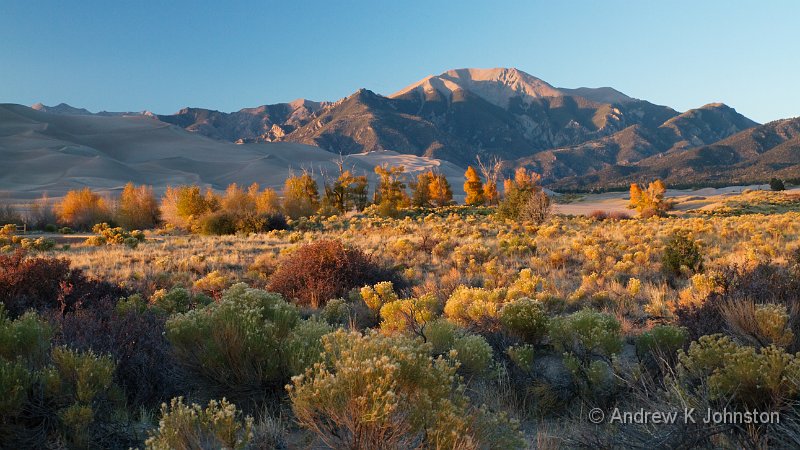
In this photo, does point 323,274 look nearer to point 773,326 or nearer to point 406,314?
point 406,314

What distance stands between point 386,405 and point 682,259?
439 inches

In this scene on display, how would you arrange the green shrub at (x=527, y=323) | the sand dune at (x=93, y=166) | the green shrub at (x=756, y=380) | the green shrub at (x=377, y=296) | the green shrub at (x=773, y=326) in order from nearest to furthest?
the green shrub at (x=756, y=380) < the green shrub at (x=773, y=326) < the green shrub at (x=527, y=323) < the green shrub at (x=377, y=296) < the sand dune at (x=93, y=166)

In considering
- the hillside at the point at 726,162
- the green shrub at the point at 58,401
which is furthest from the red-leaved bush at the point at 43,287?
the hillside at the point at 726,162

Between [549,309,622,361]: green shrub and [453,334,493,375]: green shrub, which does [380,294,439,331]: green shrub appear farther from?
[549,309,622,361]: green shrub

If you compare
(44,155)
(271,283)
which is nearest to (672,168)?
(271,283)

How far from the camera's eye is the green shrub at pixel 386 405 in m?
2.78

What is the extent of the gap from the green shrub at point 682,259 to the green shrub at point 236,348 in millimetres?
9890

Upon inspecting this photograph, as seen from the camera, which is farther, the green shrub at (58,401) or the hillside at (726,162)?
the hillside at (726,162)

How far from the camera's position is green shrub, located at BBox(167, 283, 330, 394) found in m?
4.49

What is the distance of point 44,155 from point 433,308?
605 ft

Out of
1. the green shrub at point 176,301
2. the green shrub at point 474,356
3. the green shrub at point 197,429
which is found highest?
the green shrub at point 197,429

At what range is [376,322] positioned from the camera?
27.3ft

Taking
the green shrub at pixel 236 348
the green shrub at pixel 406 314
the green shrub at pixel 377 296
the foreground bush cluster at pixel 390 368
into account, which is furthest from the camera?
the green shrub at pixel 377 296

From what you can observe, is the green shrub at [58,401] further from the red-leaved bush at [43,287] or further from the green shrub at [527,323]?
the green shrub at [527,323]
